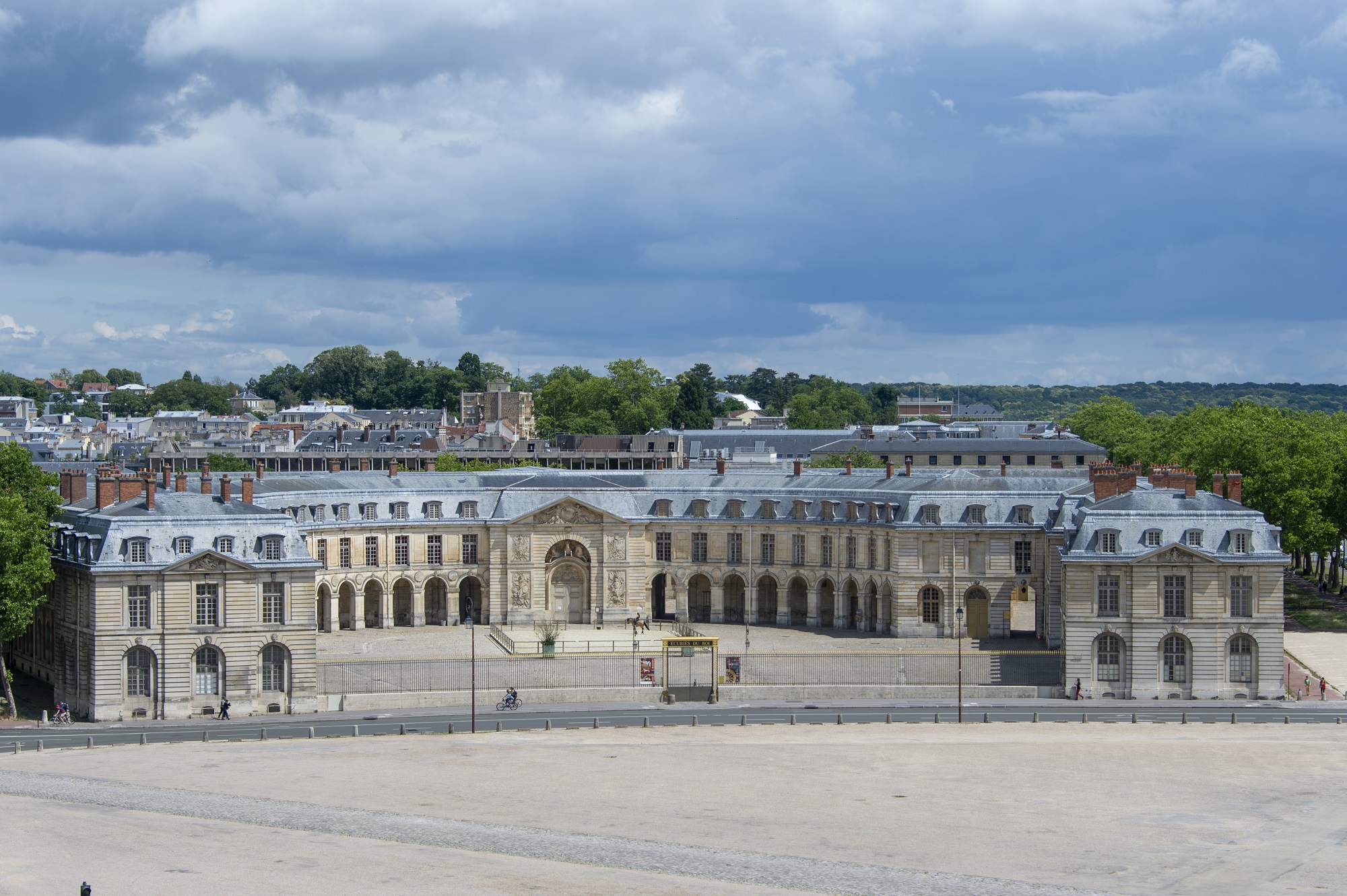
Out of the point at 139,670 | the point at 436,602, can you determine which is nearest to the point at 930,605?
the point at 436,602

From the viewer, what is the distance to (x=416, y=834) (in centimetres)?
4975

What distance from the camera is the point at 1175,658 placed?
76000mm

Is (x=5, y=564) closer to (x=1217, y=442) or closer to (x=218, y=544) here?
(x=218, y=544)

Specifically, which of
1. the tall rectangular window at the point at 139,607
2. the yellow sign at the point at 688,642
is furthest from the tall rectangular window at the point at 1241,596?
the tall rectangular window at the point at 139,607

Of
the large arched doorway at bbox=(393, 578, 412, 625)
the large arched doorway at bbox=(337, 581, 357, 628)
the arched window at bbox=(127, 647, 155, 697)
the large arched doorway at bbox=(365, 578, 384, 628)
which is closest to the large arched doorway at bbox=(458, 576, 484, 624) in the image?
the large arched doorway at bbox=(393, 578, 412, 625)

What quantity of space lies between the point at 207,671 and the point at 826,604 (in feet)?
132

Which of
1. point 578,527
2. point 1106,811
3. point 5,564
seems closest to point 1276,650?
point 1106,811

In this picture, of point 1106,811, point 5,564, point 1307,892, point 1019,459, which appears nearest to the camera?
point 1307,892

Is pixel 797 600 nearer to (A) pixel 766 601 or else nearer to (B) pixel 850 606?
(A) pixel 766 601

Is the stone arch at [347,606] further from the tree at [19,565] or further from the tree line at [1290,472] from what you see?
the tree line at [1290,472]

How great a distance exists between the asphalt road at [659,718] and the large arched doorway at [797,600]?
81.2 feet

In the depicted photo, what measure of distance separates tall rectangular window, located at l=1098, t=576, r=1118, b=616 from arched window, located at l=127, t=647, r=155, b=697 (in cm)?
4382

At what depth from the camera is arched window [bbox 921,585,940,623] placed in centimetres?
9212

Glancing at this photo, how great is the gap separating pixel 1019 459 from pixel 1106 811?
101431 mm
